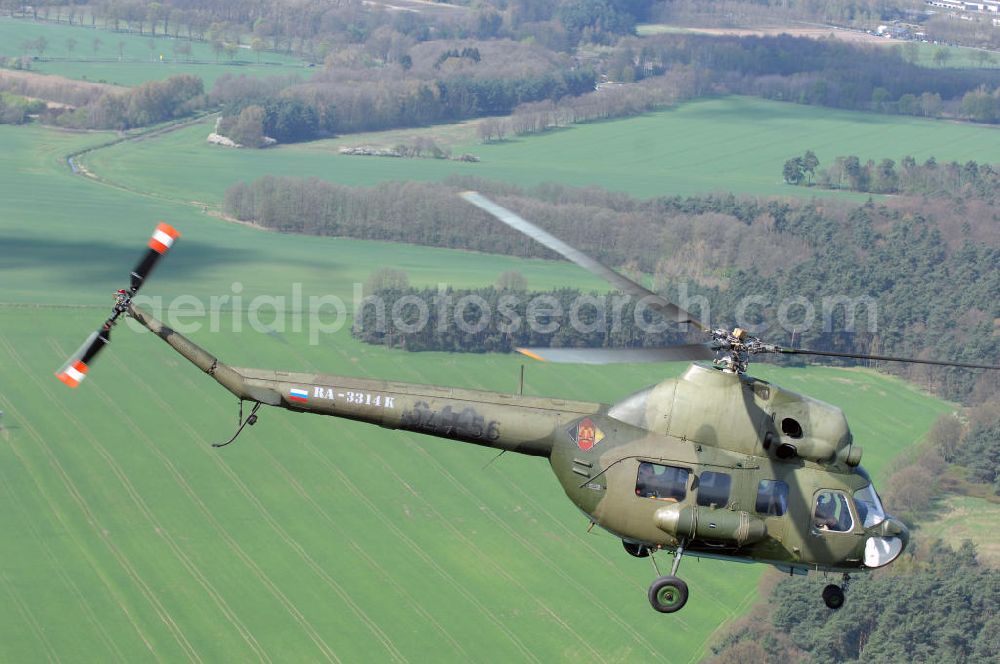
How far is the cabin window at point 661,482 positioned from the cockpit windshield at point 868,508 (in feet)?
11.8

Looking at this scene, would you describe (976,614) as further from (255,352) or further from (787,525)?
(255,352)

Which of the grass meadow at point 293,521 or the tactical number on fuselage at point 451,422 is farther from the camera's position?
the grass meadow at point 293,521

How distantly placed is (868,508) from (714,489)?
10.8 feet

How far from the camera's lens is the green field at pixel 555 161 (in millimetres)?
165500

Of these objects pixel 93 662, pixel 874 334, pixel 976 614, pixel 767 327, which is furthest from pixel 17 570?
pixel 874 334

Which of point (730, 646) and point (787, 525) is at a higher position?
point (787, 525)

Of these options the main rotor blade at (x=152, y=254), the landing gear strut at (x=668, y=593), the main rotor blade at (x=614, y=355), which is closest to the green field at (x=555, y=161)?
the main rotor blade at (x=152, y=254)

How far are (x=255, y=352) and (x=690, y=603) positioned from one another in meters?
38.0

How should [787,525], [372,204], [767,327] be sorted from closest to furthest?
[787,525] < [767,327] < [372,204]

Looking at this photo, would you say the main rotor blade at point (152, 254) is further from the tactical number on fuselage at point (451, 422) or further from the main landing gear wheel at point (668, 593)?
the main landing gear wheel at point (668, 593)

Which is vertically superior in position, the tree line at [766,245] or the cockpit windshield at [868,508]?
the cockpit windshield at [868,508]

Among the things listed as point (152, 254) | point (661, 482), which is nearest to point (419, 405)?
point (661, 482)

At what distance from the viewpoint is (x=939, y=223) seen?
156 m

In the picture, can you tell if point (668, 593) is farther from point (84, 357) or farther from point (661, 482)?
point (84, 357)
